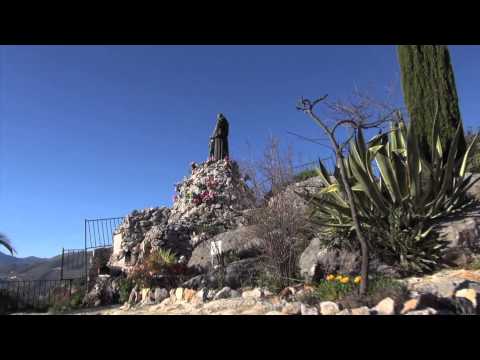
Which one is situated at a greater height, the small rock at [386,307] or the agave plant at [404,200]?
the agave plant at [404,200]

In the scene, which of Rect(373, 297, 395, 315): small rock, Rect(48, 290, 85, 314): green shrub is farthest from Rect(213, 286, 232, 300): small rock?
Rect(48, 290, 85, 314): green shrub

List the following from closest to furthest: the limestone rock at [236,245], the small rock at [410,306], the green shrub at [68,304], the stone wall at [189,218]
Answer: the small rock at [410,306] → the limestone rock at [236,245] → the green shrub at [68,304] → the stone wall at [189,218]

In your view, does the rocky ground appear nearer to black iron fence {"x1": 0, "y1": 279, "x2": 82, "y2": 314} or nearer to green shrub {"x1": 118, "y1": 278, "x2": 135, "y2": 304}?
green shrub {"x1": 118, "y1": 278, "x2": 135, "y2": 304}

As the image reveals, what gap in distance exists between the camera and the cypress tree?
6.18 meters

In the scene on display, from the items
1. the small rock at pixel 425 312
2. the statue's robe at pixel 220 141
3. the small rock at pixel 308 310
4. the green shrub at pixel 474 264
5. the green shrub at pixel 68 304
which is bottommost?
the green shrub at pixel 68 304

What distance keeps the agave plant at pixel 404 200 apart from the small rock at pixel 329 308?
6.15 ft

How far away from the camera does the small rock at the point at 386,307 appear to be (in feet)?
9.05

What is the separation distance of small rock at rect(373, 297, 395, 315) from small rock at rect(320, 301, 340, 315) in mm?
322

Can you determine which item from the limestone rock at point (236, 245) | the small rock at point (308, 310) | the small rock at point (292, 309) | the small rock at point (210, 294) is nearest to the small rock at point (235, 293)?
the small rock at point (210, 294)

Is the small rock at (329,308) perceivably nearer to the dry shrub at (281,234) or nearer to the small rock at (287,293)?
the small rock at (287,293)
